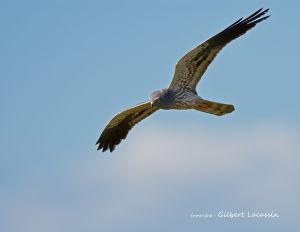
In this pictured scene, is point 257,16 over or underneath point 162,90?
over

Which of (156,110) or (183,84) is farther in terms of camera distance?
(156,110)

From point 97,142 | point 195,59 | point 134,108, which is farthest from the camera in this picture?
point 97,142

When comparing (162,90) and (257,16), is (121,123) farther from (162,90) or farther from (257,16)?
(257,16)

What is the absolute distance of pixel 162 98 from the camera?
52.2 feet

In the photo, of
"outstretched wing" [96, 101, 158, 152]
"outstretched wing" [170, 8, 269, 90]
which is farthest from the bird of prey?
"outstretched wing" [96, 101, 158, 152]

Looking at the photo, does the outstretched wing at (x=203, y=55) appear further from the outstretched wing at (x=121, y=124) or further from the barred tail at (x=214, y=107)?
the outstretched wing at (x=121, y=124)

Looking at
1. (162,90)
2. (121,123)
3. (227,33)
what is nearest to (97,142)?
(121,123)

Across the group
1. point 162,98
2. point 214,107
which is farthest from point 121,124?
point 214,107

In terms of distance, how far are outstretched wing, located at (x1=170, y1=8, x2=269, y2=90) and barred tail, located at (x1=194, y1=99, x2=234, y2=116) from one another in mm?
395

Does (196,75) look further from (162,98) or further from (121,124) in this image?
(121,124)

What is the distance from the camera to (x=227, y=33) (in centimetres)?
1595

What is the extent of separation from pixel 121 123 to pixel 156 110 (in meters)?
0.91

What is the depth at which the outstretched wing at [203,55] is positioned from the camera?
51.6 ft

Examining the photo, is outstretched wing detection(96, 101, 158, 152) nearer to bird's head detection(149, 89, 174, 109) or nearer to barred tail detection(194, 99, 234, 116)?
bird's head detection(149, 89, 174, 109)
